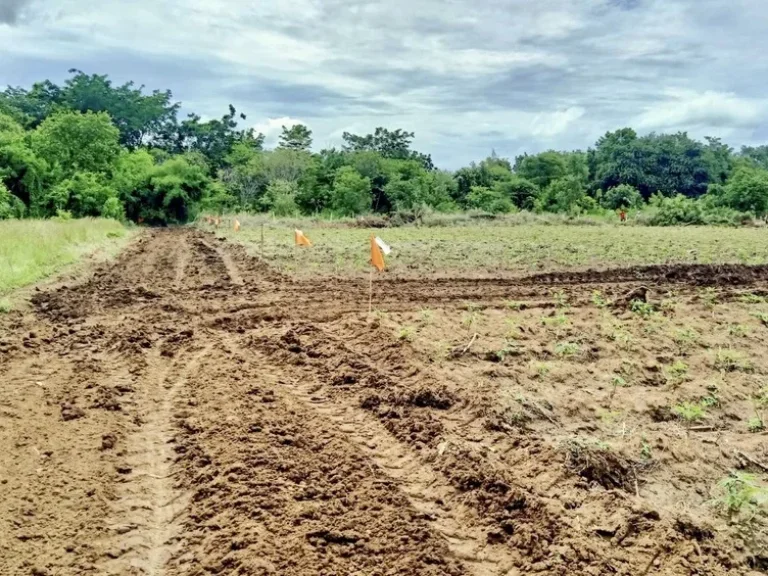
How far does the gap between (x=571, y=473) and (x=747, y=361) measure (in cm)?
440

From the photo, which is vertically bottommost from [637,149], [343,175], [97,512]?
[97,512]

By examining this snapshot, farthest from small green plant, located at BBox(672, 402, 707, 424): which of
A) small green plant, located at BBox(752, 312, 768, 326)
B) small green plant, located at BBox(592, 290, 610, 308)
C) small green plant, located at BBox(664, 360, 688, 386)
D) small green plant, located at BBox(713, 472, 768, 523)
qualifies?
small green plant, located at BBox(592, 290, 610, 308)

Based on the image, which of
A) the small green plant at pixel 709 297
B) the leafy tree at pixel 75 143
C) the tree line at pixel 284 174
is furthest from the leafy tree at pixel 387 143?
the small green plant at pixel 709 297

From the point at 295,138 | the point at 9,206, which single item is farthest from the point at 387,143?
the point at 9,206

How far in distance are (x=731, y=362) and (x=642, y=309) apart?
2756 millimetres

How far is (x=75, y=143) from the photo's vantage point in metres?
41.9

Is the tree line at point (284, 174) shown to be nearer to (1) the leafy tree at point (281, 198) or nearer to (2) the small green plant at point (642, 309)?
(1) the leafy tree at point (281, 198)

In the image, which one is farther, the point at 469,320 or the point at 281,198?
the point at 281,198

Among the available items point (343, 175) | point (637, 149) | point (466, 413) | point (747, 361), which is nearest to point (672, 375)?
point (747, 361)

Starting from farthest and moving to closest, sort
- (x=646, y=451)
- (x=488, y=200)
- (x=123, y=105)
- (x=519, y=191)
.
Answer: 1. (x=123, y=105)
2. (x=519, y=191)
3. (x=488, y=200)
4. (x=646, y=451)

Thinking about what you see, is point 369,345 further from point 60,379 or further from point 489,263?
point 489,263

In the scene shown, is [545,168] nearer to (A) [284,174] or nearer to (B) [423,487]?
(A) [284,174]

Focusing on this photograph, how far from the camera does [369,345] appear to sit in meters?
8.46

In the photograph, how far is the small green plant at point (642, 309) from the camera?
10377 millimetres
